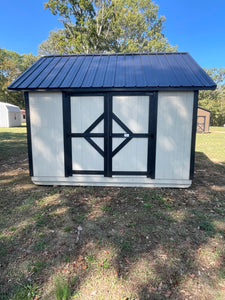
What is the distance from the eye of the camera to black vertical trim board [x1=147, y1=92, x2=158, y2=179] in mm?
4355

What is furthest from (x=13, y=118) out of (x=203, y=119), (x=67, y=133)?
(x=67, y=133)

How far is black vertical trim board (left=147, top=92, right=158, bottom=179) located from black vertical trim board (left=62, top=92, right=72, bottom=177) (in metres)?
1.93

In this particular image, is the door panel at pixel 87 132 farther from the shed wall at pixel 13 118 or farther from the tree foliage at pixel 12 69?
the tree foliage at pixel 12 69

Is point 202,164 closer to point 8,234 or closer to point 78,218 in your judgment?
point 78,218

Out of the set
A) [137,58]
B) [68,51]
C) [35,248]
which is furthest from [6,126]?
[35,248]

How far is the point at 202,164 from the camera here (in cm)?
696

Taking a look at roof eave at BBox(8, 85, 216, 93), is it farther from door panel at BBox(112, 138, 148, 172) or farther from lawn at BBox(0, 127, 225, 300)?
lawn at BBox(0, 127, 225, 300)

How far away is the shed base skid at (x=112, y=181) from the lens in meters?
4.64

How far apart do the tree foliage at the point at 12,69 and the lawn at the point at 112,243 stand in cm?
2916

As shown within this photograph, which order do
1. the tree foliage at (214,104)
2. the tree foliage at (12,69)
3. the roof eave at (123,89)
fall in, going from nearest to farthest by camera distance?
1. the roof eave at (123,89)
2. the tree foliage at (12,69)
3. the tree foliage at (214,104)

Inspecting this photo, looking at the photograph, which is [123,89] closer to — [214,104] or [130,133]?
[130,133]

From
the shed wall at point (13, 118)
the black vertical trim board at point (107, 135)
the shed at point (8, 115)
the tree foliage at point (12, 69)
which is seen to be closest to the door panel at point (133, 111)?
the black vertical trim board at point (107, 135)

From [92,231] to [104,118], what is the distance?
2.56m

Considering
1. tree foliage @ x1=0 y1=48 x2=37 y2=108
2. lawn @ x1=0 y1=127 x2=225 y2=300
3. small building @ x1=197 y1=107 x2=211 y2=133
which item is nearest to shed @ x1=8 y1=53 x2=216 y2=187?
lawn @ x1=0 y1=127 x2=225 y2=300
